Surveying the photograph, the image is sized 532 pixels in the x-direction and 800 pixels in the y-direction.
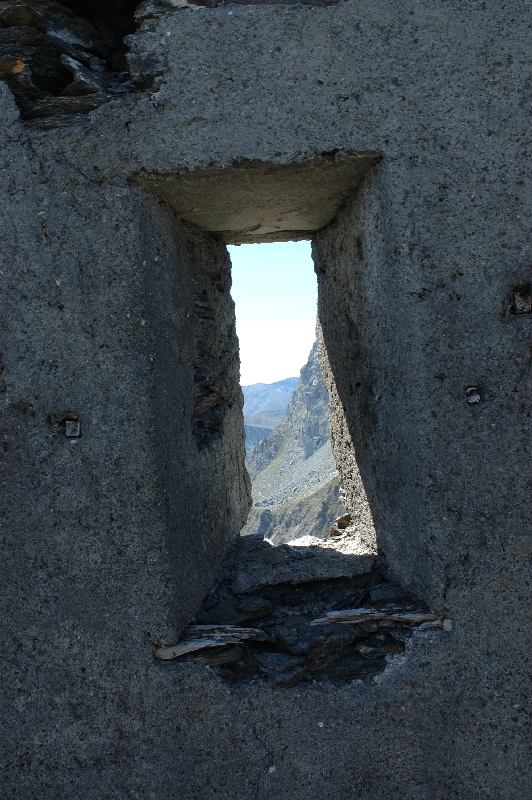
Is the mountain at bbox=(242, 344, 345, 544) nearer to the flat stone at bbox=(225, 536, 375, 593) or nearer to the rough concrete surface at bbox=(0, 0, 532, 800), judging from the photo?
the flat stone at bbox=(225, 536, 375, 593)

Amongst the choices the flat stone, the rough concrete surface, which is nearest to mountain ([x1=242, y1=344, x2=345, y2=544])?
the flat stone

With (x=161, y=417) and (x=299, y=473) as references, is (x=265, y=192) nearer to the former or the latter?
(x=161, y=417)

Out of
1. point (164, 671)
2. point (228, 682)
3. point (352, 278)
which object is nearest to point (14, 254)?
point (352, 278)

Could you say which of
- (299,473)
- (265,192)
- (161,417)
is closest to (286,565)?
(161,417)

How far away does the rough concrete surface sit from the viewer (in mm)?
1815

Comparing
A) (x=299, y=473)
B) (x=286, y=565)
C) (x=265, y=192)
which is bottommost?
(x=299, y=473)

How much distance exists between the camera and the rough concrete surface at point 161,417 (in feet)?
5.96

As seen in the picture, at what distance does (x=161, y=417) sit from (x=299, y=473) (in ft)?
187

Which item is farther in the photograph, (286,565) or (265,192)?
(286,565)

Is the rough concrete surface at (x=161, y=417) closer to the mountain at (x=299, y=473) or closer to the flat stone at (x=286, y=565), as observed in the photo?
the flat stone at (x=286, y=565)

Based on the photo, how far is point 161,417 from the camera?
1.90 m

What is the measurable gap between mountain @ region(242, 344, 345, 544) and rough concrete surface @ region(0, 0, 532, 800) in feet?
76.0

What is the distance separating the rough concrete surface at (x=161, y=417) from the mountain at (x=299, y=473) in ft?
76.0

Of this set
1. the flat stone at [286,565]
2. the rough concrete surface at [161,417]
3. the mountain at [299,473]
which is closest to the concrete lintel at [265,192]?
the rough concrete surface at [161,417]
